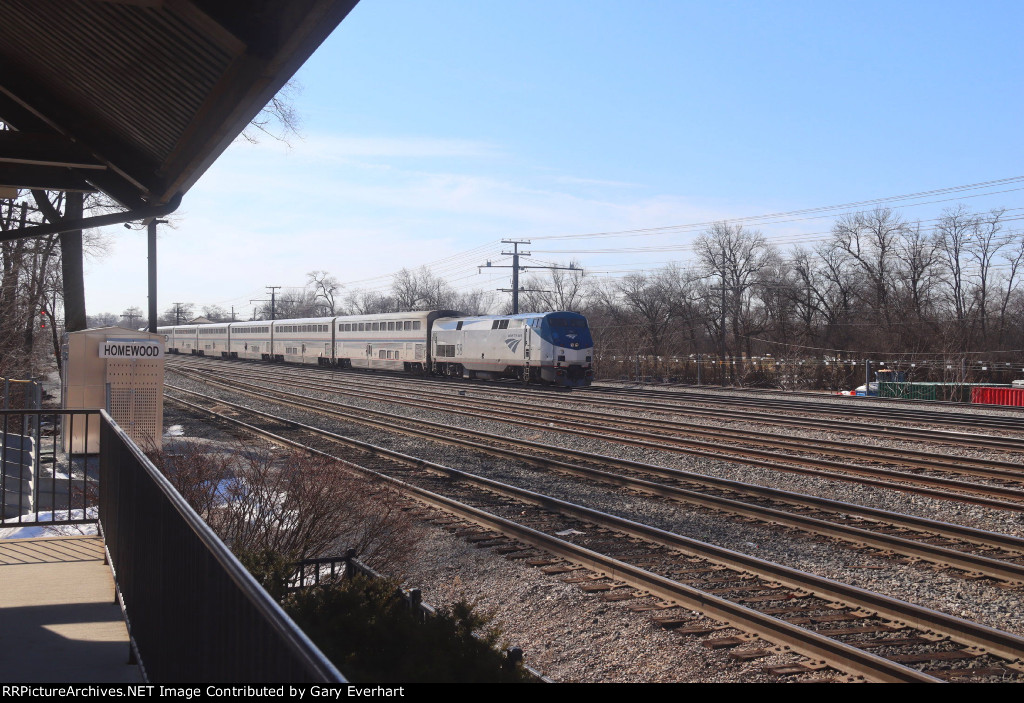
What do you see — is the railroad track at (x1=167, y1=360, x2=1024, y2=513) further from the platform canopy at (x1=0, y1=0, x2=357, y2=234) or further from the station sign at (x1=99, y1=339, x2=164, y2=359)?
the platform canopy at (x1=0, y1=0, x2=357, y2=234)

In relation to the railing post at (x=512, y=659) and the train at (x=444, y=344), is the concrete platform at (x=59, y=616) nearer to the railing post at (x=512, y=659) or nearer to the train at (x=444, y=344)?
the railing post at (x=512, y=659)

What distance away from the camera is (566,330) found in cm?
3456

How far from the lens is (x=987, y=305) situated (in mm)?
55469

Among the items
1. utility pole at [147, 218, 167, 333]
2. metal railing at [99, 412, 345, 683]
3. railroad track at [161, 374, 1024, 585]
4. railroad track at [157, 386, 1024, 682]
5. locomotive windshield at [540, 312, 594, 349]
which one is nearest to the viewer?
metal railing at [99, 412, 345, 683]

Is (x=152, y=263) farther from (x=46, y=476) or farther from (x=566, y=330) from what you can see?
(x=566, y=330)

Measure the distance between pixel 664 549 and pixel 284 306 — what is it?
550ft

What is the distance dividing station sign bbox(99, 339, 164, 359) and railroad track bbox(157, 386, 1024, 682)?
657 centimetres

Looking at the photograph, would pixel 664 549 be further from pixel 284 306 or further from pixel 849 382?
pixel 284 306

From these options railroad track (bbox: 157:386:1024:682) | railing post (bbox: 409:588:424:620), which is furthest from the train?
railing post (bbox: 409:588:424:620)

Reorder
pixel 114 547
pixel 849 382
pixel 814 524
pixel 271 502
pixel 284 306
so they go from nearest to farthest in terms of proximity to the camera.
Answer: pixel 114 547
pixel 271 502
pixel 814 524
pixel 849 382
pixel 284 306

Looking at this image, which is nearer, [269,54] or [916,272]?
[269,54]

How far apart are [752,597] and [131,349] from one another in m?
12.2

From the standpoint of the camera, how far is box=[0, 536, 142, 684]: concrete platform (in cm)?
450

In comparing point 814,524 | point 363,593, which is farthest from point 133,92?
point 814,524
